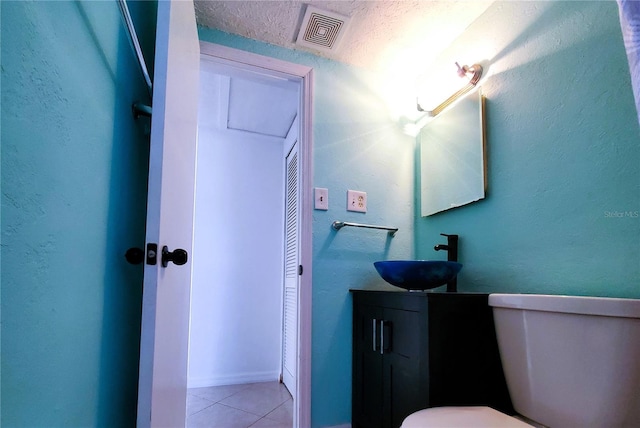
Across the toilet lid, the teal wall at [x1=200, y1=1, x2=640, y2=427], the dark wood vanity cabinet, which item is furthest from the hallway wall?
the toilet lid

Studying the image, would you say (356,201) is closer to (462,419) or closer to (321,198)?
(321,198)

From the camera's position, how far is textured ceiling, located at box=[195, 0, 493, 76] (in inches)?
57.1

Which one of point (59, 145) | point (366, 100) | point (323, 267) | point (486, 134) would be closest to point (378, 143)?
point (366, 100)

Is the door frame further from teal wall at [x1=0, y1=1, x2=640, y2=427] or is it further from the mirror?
the mirror

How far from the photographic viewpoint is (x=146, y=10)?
1.12m

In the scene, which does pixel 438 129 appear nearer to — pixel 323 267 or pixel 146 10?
pixel 323 267

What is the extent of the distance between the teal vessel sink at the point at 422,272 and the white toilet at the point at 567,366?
30cm

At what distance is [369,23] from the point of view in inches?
61.2

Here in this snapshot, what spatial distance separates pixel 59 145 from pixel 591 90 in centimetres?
141

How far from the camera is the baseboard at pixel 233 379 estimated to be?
7.94 ft

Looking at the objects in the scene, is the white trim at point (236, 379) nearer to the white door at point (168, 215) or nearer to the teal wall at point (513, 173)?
the teal wall at point (513, 173)

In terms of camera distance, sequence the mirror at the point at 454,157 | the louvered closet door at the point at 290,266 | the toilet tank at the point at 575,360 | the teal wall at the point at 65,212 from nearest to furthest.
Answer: the teal wall at the point at 65,212, the toilet tank at the point at 575,360, the mirror at the point at 454,157, the louvered closet door at the point at 290,266

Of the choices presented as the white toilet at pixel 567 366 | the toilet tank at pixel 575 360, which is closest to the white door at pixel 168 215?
the white toilet at pixel 567 366

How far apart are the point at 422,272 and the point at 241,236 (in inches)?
69.4
